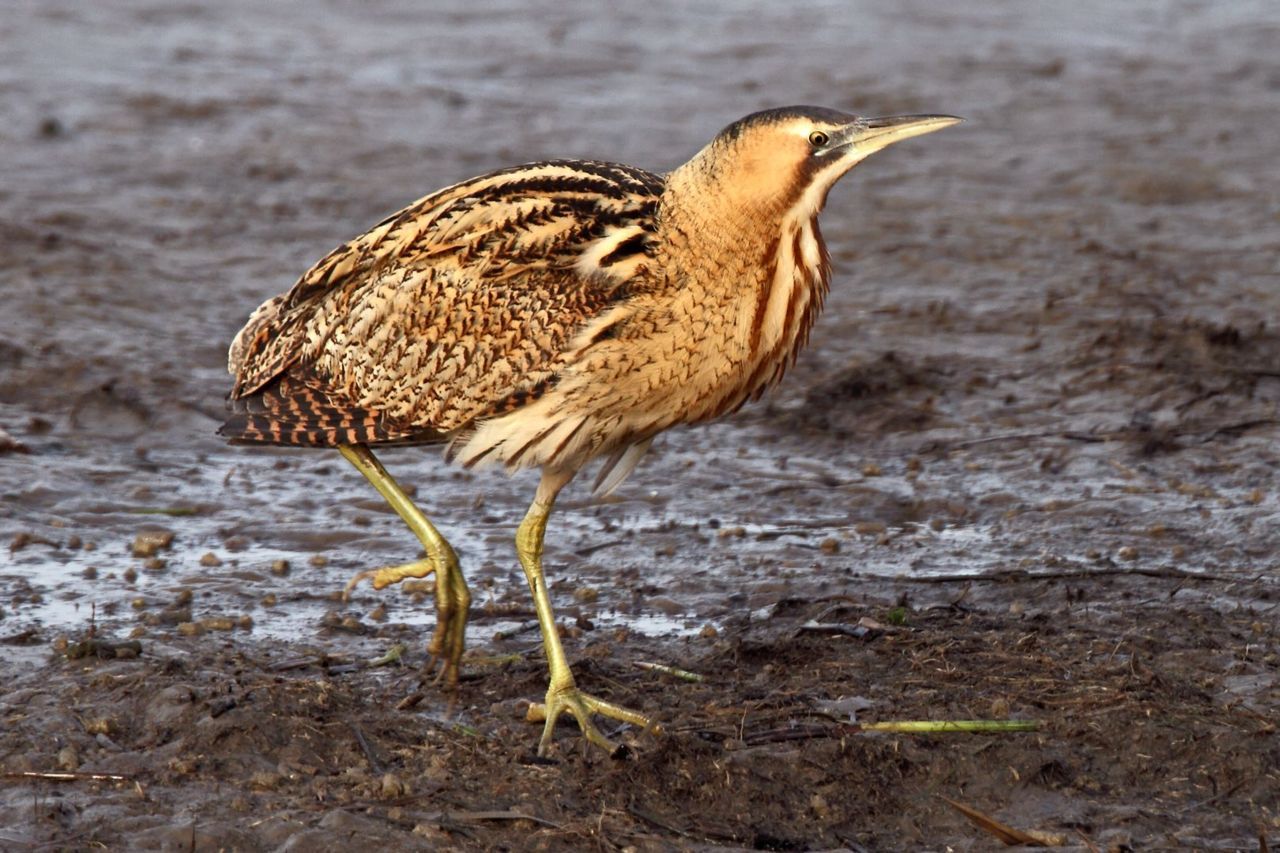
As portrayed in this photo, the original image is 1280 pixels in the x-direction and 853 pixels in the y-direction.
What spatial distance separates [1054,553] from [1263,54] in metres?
8.35

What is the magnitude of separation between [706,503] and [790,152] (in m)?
2.29

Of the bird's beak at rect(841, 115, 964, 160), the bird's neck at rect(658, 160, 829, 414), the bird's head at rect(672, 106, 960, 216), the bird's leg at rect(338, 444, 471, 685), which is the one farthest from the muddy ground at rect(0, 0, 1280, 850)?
the bird's beak at rect(841, 115, 964, 160)

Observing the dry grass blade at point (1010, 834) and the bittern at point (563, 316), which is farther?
the bittern at point (563, 316)

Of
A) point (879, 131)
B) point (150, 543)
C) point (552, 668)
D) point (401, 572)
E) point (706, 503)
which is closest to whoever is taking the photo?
point (879, 131)

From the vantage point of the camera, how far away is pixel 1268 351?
8.46 meters

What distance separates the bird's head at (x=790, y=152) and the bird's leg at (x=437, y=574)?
4.32 ft

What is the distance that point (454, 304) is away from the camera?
541 cm

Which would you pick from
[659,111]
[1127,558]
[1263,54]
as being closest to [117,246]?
[659,111]

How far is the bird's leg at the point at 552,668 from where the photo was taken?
5109mm

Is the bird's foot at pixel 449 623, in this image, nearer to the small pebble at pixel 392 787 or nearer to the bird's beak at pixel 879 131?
the small pebble at pixel 392 787

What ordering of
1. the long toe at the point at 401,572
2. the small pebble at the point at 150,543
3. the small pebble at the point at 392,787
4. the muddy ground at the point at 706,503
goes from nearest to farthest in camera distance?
the small pebble at the point at 392,787
the muddy ground at the point at 706,503
the long toe at the point at 401,572
the small pebble at the point at 150,543

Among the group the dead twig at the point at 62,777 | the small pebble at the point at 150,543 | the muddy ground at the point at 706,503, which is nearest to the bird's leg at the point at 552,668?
the muddy ground at the point at 706,503

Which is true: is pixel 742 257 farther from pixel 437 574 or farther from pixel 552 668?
pixel 437 574

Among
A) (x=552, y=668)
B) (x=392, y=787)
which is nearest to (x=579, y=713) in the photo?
(x=552, y=668)
